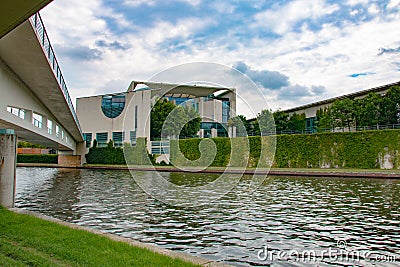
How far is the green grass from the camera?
16.3 feet

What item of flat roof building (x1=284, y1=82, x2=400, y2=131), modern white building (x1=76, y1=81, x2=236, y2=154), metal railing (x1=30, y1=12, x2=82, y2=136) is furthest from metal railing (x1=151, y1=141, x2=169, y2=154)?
metal railing (x1=30, y1=12, x2=82, y2=136)

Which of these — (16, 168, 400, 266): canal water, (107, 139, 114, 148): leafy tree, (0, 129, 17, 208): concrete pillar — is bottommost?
(16, 168, 400, 266): canal water

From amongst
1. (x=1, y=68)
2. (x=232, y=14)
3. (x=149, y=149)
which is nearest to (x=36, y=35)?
(x=1, y=68)

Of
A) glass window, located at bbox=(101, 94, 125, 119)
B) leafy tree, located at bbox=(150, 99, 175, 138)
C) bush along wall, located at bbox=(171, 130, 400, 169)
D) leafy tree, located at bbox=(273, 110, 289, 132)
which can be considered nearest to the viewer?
bush along wall, located at bbox=(171, 130, 400, 169)

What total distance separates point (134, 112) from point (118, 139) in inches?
196

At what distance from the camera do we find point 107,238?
6574mm

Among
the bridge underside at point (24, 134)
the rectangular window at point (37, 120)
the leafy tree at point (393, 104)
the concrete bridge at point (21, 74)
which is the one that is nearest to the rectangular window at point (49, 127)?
the bridge underside at point (24, 134)

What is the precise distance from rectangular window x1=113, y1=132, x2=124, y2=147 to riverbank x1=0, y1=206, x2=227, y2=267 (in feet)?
161

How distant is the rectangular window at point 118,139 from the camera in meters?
56.0

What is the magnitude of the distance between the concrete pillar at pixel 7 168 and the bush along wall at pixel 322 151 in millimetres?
28080

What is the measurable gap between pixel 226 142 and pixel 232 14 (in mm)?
28192

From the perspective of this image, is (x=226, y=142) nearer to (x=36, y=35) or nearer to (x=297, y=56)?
(x=297, y=56)

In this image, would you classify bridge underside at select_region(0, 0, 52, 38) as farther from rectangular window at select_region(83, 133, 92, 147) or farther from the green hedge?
rectangular window at select_region(83, 133, 92, 147)

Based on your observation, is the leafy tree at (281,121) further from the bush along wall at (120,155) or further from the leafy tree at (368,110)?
the bush along wall at (120,155)
